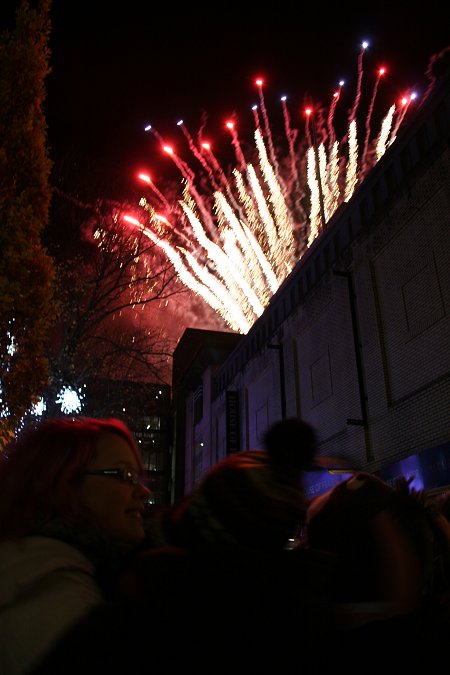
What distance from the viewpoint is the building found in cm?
1059

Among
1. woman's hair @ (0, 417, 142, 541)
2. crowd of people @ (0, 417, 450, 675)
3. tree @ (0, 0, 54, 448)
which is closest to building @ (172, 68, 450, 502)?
tree @ (0, 0, 54, 448)

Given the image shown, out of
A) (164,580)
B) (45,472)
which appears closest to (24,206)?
(45,472)

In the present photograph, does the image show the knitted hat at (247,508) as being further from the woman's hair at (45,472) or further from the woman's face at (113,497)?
the woman's hair at (45,472)

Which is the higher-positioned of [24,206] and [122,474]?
[24,206]

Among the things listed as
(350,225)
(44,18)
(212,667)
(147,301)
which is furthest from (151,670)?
(147,301)

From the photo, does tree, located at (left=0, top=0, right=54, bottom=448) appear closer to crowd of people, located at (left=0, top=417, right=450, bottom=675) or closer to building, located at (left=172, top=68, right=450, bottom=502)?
building, located at (left=172, top=68, right=450, bottom=502)

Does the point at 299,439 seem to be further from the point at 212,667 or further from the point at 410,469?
the point at 410,469

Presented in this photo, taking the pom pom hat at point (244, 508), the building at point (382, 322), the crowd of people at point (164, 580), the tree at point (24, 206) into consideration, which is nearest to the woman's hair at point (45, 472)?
the crowd of people at point (164, 580)

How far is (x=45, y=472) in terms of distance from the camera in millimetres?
1646

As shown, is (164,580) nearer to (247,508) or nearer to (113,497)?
(247,508)

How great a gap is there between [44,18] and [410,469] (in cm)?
1260

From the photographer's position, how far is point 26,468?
65.2 inches

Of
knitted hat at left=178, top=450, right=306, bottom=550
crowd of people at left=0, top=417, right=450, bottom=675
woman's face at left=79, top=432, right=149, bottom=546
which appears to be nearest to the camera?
crowd of people at left=0, top=417, right=450, bottom=675

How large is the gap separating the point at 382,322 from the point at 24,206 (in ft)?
28.3
